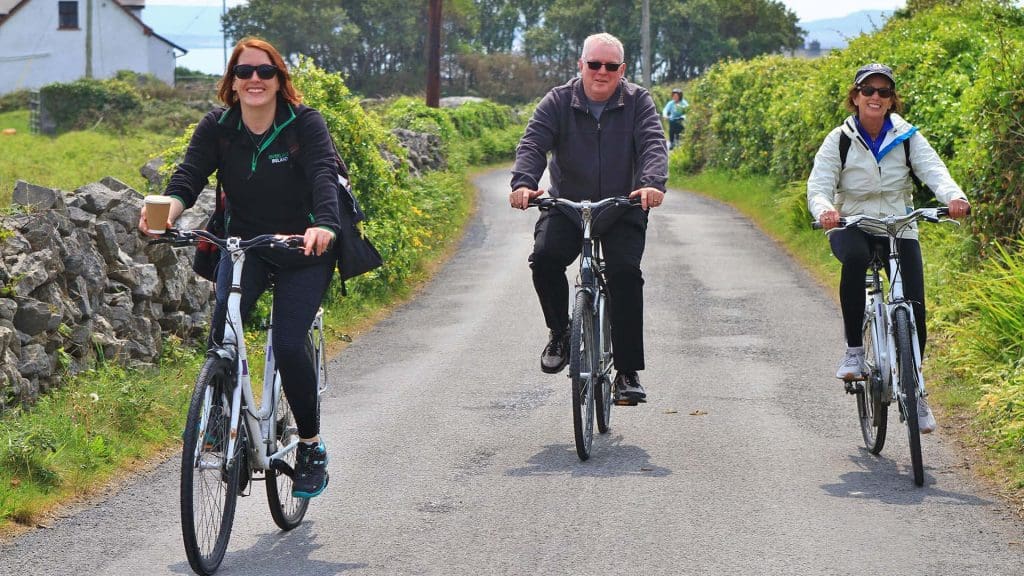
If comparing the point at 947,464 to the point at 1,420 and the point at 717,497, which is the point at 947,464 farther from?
the point at 1,420

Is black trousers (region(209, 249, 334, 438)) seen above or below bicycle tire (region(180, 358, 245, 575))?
above

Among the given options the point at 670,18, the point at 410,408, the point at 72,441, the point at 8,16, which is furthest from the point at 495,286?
the point at 670,18

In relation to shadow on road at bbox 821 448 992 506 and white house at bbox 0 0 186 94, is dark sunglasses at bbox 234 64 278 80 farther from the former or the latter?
white house at bbox 0 0 186 94

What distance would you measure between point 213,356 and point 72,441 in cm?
252

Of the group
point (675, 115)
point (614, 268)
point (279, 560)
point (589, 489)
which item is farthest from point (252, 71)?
point (675, 115)

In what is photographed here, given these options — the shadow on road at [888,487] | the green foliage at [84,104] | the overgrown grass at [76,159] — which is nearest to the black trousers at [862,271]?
the shadow on road at [888,487]

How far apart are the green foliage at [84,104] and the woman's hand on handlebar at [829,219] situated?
1887 inches

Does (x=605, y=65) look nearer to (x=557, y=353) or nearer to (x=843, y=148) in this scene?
(x=843, y=148)

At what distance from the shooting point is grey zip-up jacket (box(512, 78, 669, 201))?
765 centimetres

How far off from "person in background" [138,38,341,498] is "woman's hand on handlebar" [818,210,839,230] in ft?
8.74

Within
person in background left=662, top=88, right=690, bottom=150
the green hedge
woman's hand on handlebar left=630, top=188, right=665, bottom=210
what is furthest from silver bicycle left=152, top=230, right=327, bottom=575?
person in background left=662, top=88, right=690, bottom=150

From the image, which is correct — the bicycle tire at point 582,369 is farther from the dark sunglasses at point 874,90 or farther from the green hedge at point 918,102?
the green hedge at point 918,102

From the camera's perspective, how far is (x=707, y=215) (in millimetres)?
23266

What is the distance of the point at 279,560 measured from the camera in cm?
563
